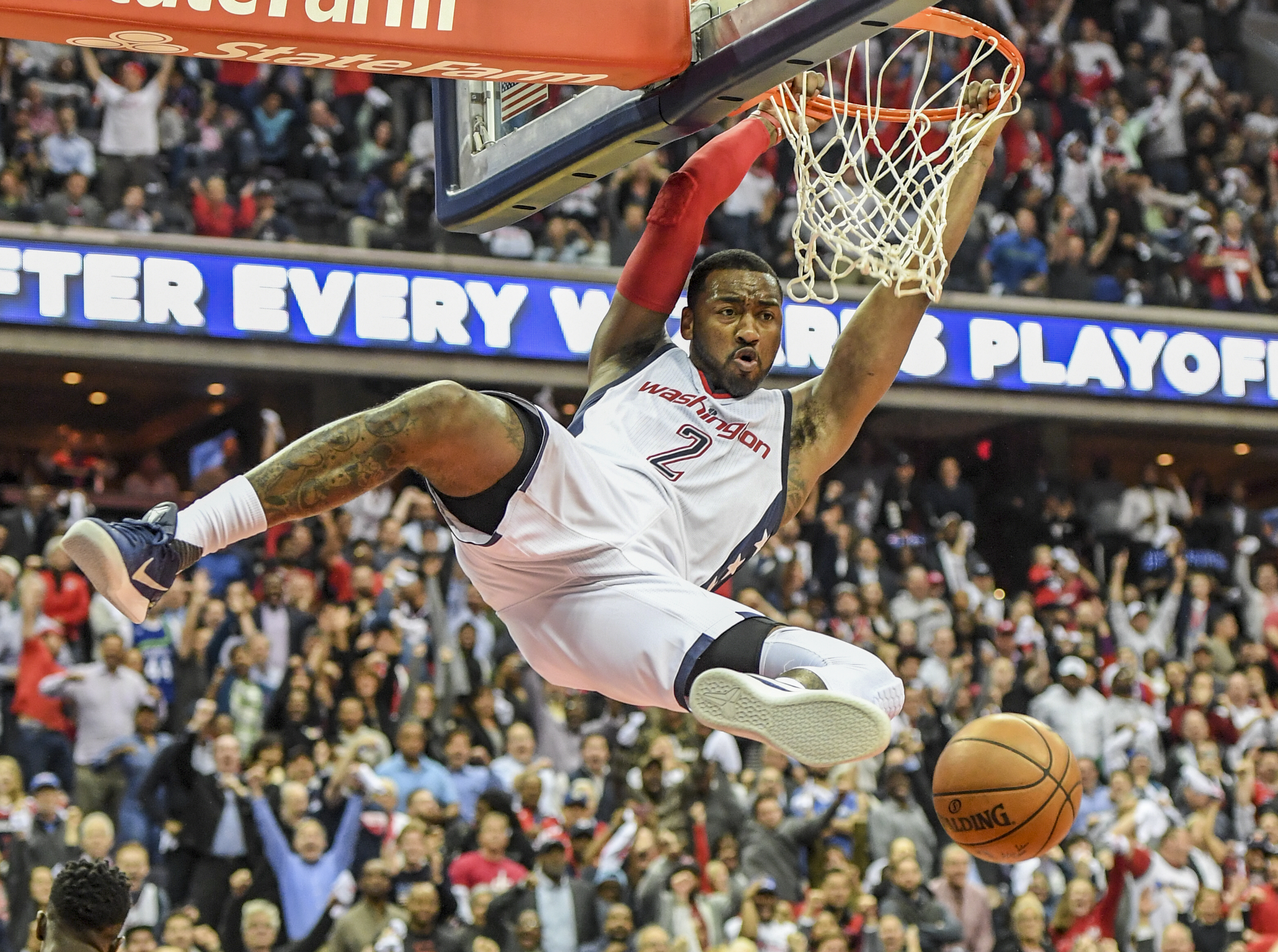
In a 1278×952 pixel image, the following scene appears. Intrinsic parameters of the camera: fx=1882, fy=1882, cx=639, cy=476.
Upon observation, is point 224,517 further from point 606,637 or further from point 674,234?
point 674,234

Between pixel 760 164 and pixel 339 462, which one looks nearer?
pixel 339 462

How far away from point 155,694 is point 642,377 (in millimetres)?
5882

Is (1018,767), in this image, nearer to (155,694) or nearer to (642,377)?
(642,377)

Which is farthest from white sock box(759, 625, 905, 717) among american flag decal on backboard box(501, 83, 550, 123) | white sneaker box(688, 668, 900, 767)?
american flag decal on backboard box(501, 83, 550, 123)

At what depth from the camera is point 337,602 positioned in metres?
12.3

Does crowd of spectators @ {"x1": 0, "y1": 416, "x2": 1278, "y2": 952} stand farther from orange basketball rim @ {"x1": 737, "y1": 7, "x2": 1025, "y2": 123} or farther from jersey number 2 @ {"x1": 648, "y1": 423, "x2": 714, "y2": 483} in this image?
jersey number 2 @ {"x1": 648, "y1": 423, "x2": 714, "y2": 483}

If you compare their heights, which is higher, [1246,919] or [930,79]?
[930,79]

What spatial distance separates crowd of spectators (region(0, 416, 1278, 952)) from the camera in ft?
31.8

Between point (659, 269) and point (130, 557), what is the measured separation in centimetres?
202

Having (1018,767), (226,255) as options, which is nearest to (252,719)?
(226,255)

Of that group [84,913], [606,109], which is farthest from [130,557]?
[606,109]

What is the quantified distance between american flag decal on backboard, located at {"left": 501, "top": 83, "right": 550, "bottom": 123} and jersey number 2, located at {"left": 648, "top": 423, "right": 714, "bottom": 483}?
3.74ft

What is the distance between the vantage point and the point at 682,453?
5414 millimetres

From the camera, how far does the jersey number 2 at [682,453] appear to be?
538 centimetres
